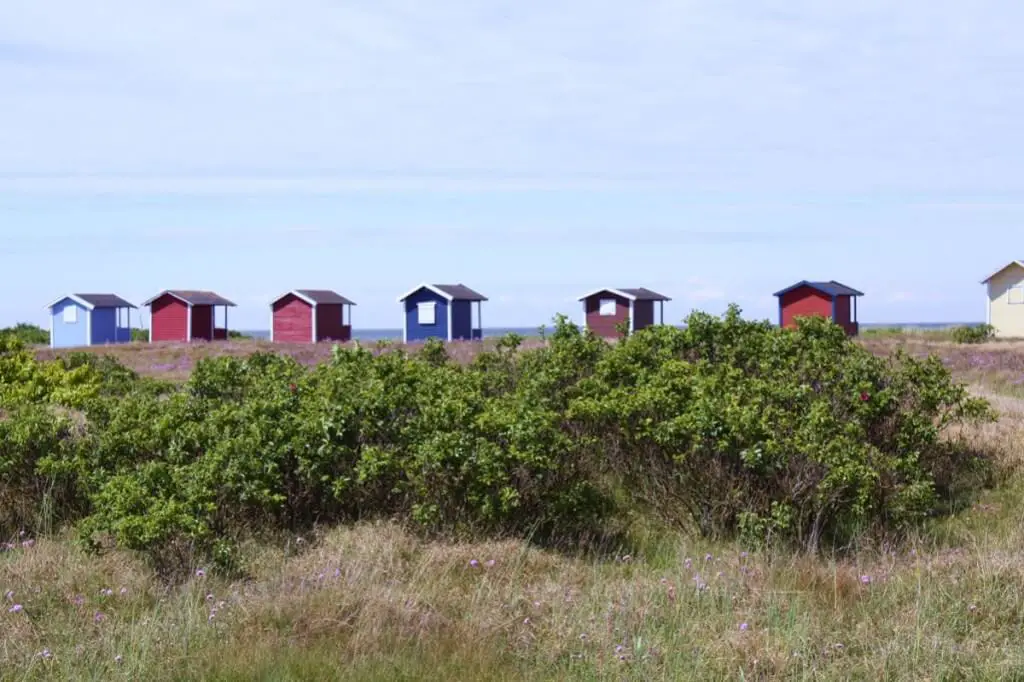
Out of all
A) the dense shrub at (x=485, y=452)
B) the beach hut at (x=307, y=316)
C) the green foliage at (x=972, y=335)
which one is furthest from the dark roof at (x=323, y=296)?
the dense shrub at (x=485, y=452)

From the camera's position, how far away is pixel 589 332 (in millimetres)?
11828

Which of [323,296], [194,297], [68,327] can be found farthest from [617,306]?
[68,327]

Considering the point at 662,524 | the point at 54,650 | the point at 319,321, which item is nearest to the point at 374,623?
A: the point at 54,650

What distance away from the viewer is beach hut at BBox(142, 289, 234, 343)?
52.4m

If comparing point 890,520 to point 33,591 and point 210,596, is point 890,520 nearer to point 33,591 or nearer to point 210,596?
point 210,596

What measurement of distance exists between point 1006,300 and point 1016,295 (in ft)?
1.82

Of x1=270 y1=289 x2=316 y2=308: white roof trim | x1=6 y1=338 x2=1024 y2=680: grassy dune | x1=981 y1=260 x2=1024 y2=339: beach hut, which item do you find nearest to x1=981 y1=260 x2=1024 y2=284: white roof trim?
x1=981 y1=260 x2=1024 y2=339: beach hut

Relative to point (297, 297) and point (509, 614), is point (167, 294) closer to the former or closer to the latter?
point (297, 297)

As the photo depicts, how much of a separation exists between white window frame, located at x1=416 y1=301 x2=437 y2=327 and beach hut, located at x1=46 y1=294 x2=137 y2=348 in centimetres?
1504

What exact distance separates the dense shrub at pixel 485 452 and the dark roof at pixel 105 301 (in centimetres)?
4445

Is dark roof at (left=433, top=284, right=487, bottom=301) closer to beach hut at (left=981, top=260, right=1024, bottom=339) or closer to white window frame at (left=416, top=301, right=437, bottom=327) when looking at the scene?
white window frame at (left=416, top=301, right=437, bottom=327)

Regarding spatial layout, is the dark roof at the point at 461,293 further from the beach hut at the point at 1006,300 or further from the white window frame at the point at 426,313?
the beach hut at the point at 1006,300

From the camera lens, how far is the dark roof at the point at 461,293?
4970 centimetres

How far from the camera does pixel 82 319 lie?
5256 centimetres
